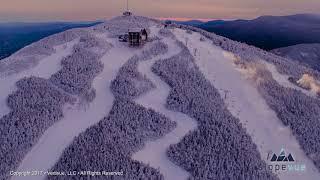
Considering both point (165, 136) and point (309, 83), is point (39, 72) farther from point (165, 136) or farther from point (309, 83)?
point (309, 83)

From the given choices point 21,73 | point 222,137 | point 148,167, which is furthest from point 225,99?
point 21,73

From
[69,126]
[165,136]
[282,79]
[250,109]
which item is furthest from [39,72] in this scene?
[282,79]

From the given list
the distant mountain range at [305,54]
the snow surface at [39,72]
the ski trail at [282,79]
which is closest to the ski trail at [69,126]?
the snow surface at [39,72]

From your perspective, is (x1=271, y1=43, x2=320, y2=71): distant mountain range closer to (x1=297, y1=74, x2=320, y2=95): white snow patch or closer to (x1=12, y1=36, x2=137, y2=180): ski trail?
(x1=297, y1=74, x2=320, y2=95): white snow patch

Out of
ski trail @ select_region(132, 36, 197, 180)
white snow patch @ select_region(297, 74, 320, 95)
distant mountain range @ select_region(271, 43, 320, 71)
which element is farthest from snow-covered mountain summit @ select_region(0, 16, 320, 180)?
distant mountain range @ select_region(271, 43, 320, 71)

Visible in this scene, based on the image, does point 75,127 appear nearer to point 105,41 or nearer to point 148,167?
point 148,167
